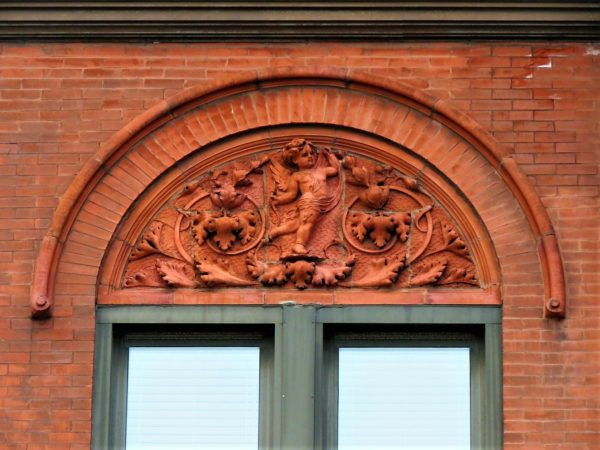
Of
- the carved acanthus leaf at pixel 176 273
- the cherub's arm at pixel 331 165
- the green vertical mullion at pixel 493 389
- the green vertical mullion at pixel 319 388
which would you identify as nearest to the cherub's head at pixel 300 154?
the cherub's arm at pixel 331 165

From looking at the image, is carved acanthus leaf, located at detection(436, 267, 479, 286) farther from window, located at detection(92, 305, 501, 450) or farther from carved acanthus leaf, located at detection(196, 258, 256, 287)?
A: carved acanthus leaf, located at detection(196, 258, 256, 287)

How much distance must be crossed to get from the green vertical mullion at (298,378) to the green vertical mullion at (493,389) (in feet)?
4.65

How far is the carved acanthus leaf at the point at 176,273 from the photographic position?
16172 millimetres

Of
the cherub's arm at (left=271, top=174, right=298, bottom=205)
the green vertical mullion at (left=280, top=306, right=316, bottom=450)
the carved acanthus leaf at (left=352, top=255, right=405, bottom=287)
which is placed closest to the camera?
the green vertical mullion at (left=280, top=306, right=316, bottom=450)

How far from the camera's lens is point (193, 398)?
635 inches

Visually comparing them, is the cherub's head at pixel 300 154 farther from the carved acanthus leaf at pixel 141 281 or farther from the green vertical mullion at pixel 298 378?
the carved acanthus leaf at pixel 141 281

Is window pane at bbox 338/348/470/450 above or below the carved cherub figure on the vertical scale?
below

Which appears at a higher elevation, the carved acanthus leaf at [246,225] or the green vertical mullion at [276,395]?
the carved acanthus leaf at [246,225]

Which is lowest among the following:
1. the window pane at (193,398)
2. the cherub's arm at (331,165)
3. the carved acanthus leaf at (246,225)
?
the window pane at (193,398)

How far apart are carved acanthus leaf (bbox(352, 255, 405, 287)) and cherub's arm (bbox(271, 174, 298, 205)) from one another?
2.91 ft

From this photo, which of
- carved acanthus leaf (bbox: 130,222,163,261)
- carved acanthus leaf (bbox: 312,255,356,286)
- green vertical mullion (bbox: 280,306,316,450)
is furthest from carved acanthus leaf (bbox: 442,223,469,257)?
carved acanthus leaf (bbox: 130,222,163,261)

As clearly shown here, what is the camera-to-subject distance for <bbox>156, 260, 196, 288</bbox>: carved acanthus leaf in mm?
16172

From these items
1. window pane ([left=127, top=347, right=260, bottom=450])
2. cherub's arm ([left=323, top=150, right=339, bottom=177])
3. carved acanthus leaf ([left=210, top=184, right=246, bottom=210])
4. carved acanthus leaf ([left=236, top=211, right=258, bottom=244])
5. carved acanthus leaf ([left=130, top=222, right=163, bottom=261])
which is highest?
cherub's arm ([left=323, top=150, right=339, bottom=177])

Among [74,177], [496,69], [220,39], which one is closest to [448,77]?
[496,69]
